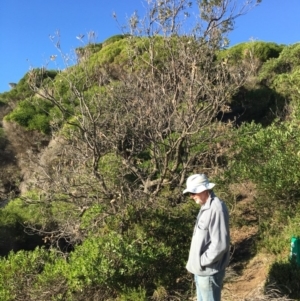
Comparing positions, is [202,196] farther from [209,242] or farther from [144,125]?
[144,125]

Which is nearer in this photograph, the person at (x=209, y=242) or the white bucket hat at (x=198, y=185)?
the person at (x=209, y=242)

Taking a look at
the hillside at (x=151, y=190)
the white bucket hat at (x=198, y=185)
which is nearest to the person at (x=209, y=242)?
the white bucket hat at (x=198, y=185)

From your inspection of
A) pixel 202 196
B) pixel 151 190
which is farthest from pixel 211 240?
pixel 151 190

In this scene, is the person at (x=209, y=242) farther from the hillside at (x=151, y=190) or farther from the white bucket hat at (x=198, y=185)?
the hillside at (x=151, y=190)

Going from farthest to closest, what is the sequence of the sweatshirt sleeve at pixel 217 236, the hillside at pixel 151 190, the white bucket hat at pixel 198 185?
the hillside at pixel 151 190
the white bucket hat at pixel 198 185
the sweatshirt sleeve at pixel 217 236

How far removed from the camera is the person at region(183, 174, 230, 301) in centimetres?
312

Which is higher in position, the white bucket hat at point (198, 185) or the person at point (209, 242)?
the white bucket hat at point (198, 185)

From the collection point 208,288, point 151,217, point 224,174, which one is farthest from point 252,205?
point 208,288

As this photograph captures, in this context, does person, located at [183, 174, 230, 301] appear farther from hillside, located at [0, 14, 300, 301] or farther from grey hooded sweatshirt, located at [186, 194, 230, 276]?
hillside, located at [0, 14, 300, 301]

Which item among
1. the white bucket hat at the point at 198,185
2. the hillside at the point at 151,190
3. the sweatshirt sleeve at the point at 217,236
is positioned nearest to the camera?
the sweatshirt sleeve at the point at 217,236

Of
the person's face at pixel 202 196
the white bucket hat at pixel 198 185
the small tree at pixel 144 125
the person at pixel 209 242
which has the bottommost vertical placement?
the person at pixel 209 242

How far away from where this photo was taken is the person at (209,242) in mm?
3125

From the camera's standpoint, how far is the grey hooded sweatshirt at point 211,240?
312 cm

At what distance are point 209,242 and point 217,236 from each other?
5.2 inches
